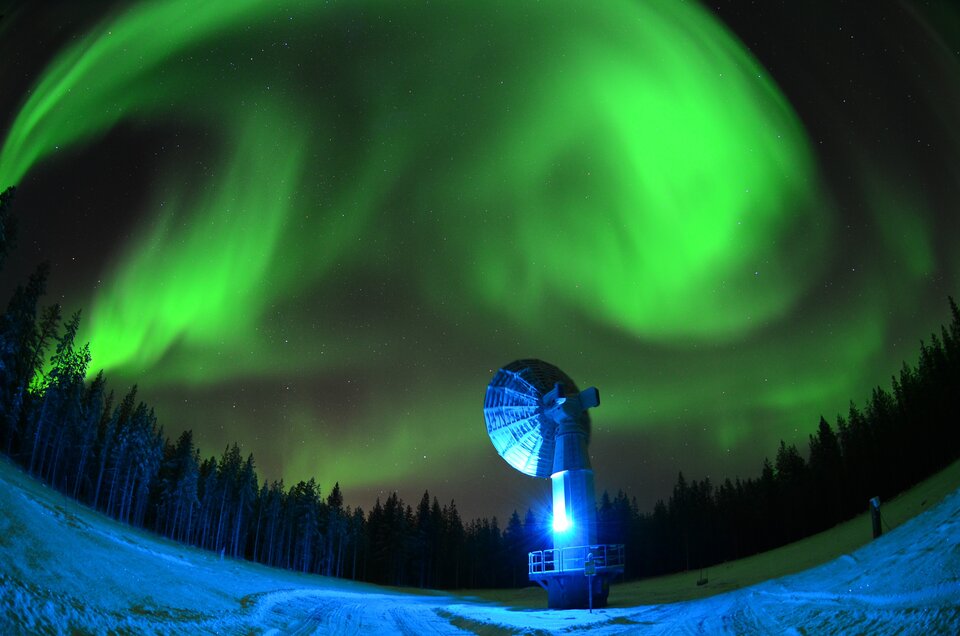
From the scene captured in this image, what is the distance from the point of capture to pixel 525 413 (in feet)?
118

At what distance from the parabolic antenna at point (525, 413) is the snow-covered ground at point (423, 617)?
13.1 metres

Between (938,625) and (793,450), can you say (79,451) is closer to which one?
(938,625)

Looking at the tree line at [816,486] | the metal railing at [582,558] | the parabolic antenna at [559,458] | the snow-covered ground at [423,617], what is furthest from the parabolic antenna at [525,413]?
the tree line at [816,486]

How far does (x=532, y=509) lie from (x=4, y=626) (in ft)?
380

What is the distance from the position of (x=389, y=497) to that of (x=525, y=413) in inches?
3452

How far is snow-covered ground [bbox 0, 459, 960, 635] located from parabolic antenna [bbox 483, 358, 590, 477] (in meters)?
13.1

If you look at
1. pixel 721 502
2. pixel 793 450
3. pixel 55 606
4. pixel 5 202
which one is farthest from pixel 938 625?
pixel 721 502

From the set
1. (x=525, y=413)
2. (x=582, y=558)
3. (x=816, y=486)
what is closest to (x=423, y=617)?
(x=582, y=558)

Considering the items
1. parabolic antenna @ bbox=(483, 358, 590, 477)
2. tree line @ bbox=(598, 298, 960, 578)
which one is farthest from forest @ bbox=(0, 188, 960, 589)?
parabolic antenna @ bbox=(483, 358, 590, 477)

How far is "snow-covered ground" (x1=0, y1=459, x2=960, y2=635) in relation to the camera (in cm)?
978

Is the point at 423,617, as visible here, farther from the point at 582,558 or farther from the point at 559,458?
the point at 559,458

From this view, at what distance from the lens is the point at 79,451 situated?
2768 inches

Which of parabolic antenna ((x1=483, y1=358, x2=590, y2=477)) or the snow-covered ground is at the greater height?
parabolic antenna ((x1=483, y1=358, x2=590, y2=477))

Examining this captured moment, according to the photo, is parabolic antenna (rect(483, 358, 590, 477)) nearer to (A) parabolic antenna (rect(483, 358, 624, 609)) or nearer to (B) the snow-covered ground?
(A) parabolic antenna (rect(483, 358, 624, 609))
